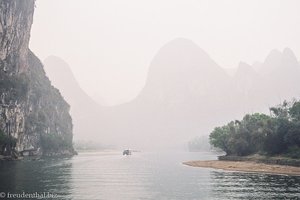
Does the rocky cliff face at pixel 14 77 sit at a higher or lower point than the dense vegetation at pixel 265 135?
higher

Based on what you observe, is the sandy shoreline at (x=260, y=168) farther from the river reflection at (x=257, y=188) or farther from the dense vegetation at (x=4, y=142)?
the dense vegetation at (x=4, y=142)

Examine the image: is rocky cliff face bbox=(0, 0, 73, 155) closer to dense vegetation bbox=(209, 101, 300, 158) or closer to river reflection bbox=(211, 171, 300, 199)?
dense vegetation bbox=(209, 101, 300, 158)

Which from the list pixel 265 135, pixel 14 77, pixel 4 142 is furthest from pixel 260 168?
pixel 14 77

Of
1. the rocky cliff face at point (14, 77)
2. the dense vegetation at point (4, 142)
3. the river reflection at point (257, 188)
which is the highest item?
the rocky cliff face at point (14, 77)

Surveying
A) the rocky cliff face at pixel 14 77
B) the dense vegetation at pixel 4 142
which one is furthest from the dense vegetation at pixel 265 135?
the rocky cliff face at pixel 14 77

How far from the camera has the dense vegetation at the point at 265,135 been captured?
100688 mm

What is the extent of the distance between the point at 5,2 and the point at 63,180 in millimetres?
105668

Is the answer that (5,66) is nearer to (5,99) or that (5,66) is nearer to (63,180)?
(5,99)

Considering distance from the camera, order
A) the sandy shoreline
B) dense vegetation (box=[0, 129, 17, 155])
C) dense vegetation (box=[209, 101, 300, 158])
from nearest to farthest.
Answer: the sandy shoreline → dense vegetation (box=[209, 101, 300, 158]) → dense vegetation (box=[0, 129, 17, 155])

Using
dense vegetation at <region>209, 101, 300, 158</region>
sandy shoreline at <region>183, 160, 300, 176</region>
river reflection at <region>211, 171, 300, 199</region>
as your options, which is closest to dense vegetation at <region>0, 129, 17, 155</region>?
sandy shoreline at <region>183, 160, 300, 176</region>

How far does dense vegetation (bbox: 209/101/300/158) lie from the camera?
100688 mm

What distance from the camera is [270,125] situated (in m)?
115

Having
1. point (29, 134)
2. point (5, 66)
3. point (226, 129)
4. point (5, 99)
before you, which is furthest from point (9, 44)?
point (226, 129)

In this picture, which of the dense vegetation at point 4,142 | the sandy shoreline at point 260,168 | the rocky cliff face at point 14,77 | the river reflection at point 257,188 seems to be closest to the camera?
the river reflection at point 257,188
